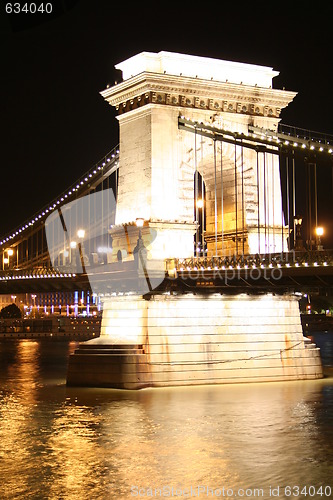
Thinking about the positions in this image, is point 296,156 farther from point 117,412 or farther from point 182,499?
point 182,499

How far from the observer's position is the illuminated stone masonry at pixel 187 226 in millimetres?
38344

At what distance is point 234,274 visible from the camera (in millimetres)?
36469

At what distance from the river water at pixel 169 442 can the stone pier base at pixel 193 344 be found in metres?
0.75

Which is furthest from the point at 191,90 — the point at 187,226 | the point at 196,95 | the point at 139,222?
the point at 139,222

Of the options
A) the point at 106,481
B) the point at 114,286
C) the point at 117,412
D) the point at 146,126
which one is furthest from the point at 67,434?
the point at 146,126

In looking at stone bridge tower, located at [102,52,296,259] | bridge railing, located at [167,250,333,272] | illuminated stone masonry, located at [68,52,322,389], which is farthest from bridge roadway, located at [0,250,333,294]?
stone bridge tower, located at [102,52,296,259]

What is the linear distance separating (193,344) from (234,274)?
4.10 m

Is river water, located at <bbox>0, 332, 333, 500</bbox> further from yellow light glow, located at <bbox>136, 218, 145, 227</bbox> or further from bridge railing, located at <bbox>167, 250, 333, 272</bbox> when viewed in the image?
yellow light glow, located at <bbox>136, 218, 145, 227</bbox>

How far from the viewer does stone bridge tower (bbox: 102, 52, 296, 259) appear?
1661 inches

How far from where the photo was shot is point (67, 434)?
28578mm

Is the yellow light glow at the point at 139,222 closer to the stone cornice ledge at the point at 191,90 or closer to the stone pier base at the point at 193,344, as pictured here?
the stone pier base at the point at 193,344

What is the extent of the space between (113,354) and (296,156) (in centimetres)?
1110

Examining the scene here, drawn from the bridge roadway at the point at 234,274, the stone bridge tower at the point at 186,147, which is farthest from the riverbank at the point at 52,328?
the stone bridge tower at the point at 186,147

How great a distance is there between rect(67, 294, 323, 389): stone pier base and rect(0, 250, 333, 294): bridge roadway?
0.57 meters
